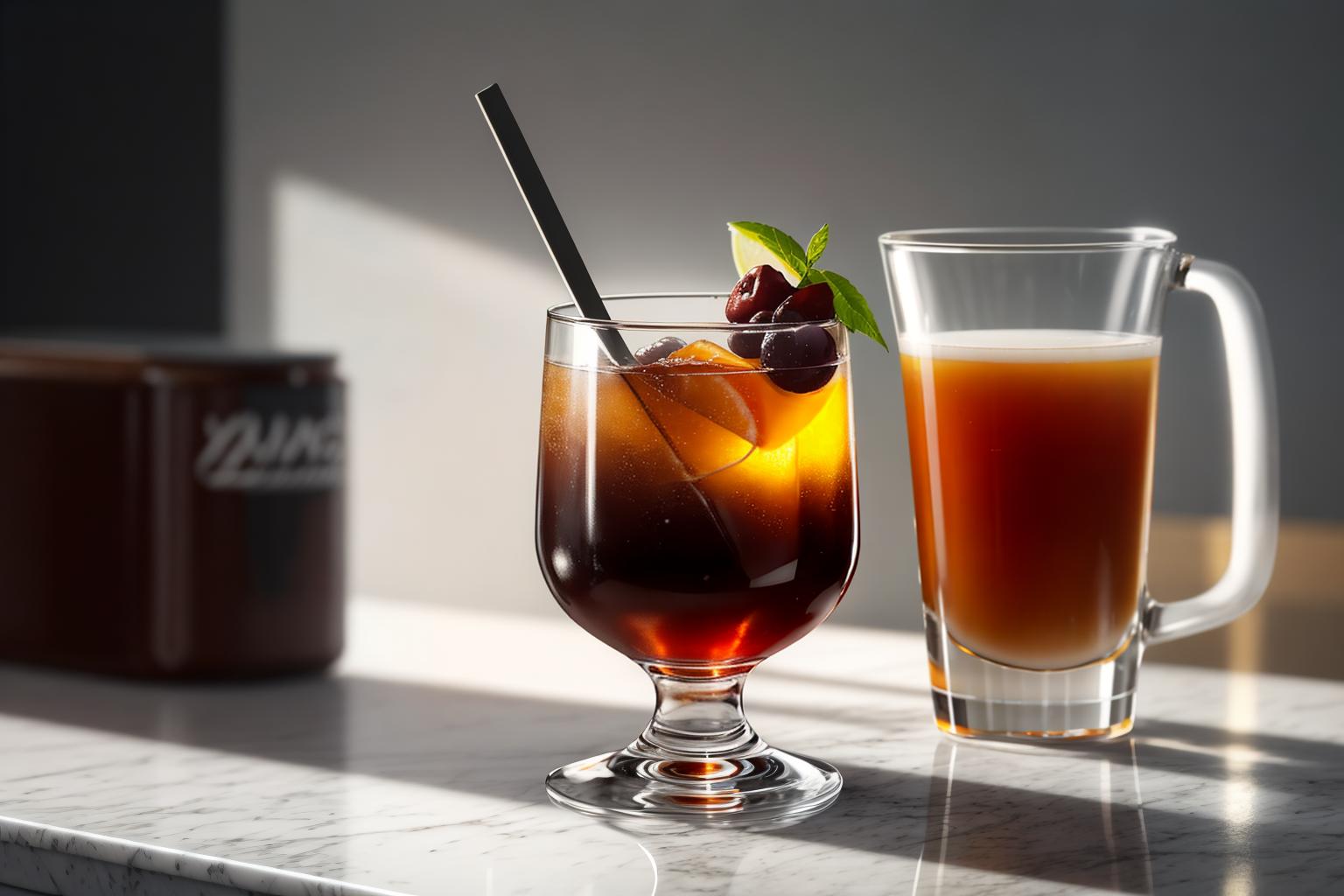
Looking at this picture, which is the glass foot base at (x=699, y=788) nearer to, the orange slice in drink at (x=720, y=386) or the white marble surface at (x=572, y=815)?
the white marble surface at (x=572, y=815)

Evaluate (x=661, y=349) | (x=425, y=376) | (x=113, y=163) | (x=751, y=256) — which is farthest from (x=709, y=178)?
(x=113, y=163)

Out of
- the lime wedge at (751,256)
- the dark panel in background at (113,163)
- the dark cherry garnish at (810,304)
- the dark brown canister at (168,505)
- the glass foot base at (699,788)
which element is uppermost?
the dark panel in background at (113,163)

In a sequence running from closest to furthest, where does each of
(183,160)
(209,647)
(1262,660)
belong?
(209,647) < (1262,660) < (183,160)

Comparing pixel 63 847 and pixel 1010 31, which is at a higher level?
pixel 1010 31

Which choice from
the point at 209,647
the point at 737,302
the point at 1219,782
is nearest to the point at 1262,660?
the point at 1219,782

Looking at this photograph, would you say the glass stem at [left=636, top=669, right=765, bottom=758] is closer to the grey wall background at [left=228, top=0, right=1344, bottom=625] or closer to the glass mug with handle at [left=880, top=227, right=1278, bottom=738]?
the glass mug with handle at [left=880, top=227, right=1278, bottom=738]

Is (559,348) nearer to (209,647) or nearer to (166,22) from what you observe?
(209,647)

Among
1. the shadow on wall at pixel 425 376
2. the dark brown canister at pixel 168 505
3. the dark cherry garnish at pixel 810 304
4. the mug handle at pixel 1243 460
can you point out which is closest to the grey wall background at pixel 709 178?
Answer: the shadow on wall at pixel 425 376
